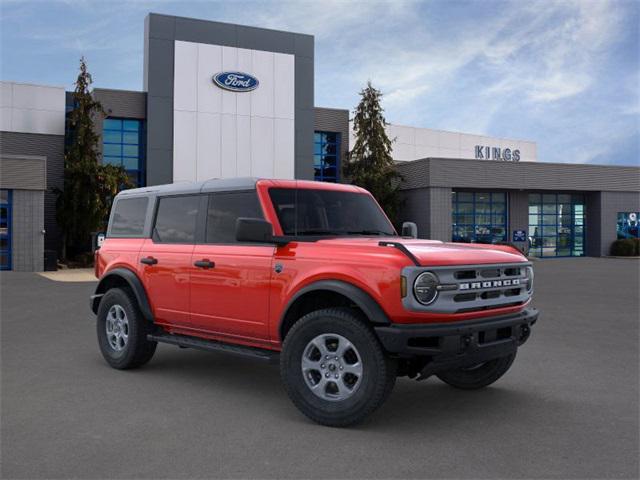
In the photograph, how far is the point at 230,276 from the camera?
5.82m

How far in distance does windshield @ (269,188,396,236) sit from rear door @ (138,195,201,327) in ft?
Result: 3.67

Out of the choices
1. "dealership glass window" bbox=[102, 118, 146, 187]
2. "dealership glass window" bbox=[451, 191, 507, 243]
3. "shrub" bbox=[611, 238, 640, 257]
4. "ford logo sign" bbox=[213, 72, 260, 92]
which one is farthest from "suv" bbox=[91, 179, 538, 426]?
"shrub" bbox=[611, 238, 640, 257]

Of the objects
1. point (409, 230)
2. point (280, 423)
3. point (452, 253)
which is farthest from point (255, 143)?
point (280, 423)

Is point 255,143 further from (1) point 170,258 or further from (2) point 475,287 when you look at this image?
(2) point 475,287

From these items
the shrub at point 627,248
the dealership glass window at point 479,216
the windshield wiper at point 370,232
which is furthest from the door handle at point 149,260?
the shrub at point 627,248

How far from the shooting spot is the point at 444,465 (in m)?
4.11

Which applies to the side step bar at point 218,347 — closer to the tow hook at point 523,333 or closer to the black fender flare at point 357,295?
the black fender flare at point 357,295

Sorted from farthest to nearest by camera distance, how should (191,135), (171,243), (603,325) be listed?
(191,135)
(603,325)
(171,243)

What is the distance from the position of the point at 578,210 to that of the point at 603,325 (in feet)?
98.4

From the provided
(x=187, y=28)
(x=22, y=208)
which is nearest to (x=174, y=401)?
(x=22, y=208)

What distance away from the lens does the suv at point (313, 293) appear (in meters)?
4.74

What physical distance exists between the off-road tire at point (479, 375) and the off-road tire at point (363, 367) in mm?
1565

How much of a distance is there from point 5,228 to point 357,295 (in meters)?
24.4

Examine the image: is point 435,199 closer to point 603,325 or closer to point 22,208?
point 22,208
